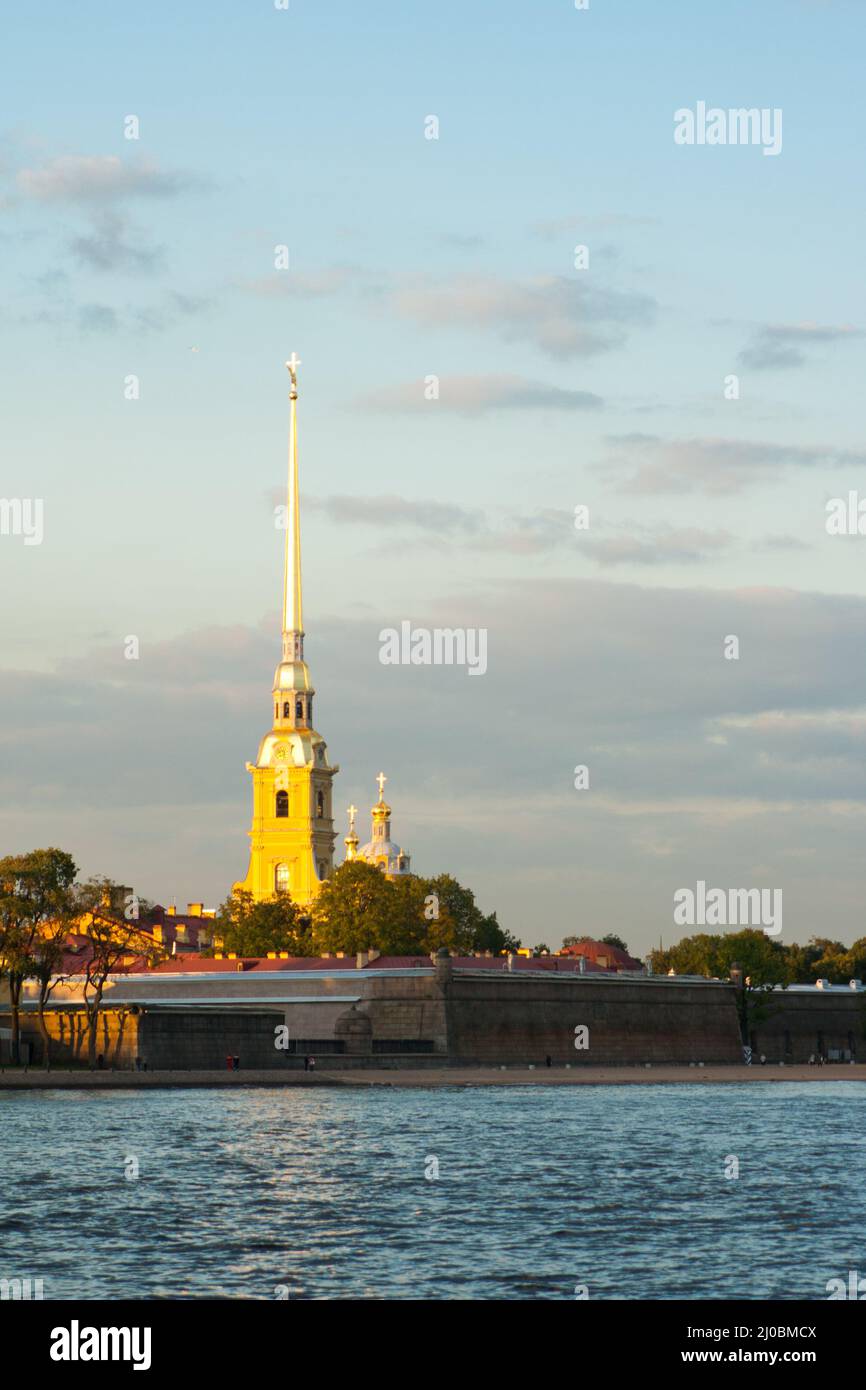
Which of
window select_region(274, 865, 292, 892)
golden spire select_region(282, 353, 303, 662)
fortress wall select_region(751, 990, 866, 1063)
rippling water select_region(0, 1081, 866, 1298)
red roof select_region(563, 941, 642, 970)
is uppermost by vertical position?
golden spire select_region(282, 353, 303, 662)

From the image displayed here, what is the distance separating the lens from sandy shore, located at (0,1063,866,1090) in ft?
291

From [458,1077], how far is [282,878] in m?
71.2

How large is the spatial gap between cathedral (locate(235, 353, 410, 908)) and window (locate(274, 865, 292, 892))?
3.2 inches

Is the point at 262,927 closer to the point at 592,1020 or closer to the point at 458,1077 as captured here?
the point at 592,1020

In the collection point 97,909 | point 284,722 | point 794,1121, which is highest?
point 284,722

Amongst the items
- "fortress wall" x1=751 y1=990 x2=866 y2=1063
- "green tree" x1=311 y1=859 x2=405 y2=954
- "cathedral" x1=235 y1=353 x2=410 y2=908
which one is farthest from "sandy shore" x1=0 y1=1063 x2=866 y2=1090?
"cathedral" x1=235 y1=353 x2=410 y2=908

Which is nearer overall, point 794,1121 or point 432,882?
point 794,1121

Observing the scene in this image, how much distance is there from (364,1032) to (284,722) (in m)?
66.1

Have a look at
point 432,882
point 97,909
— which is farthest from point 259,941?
point 97,909

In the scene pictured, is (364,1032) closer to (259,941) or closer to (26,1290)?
(259,941)

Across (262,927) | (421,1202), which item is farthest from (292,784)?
(421,1202)

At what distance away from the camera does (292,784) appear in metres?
171

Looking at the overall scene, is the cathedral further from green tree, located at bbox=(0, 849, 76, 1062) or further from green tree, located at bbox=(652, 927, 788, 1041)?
green tree, located at bbox=(0, 849, 76, 1062)
